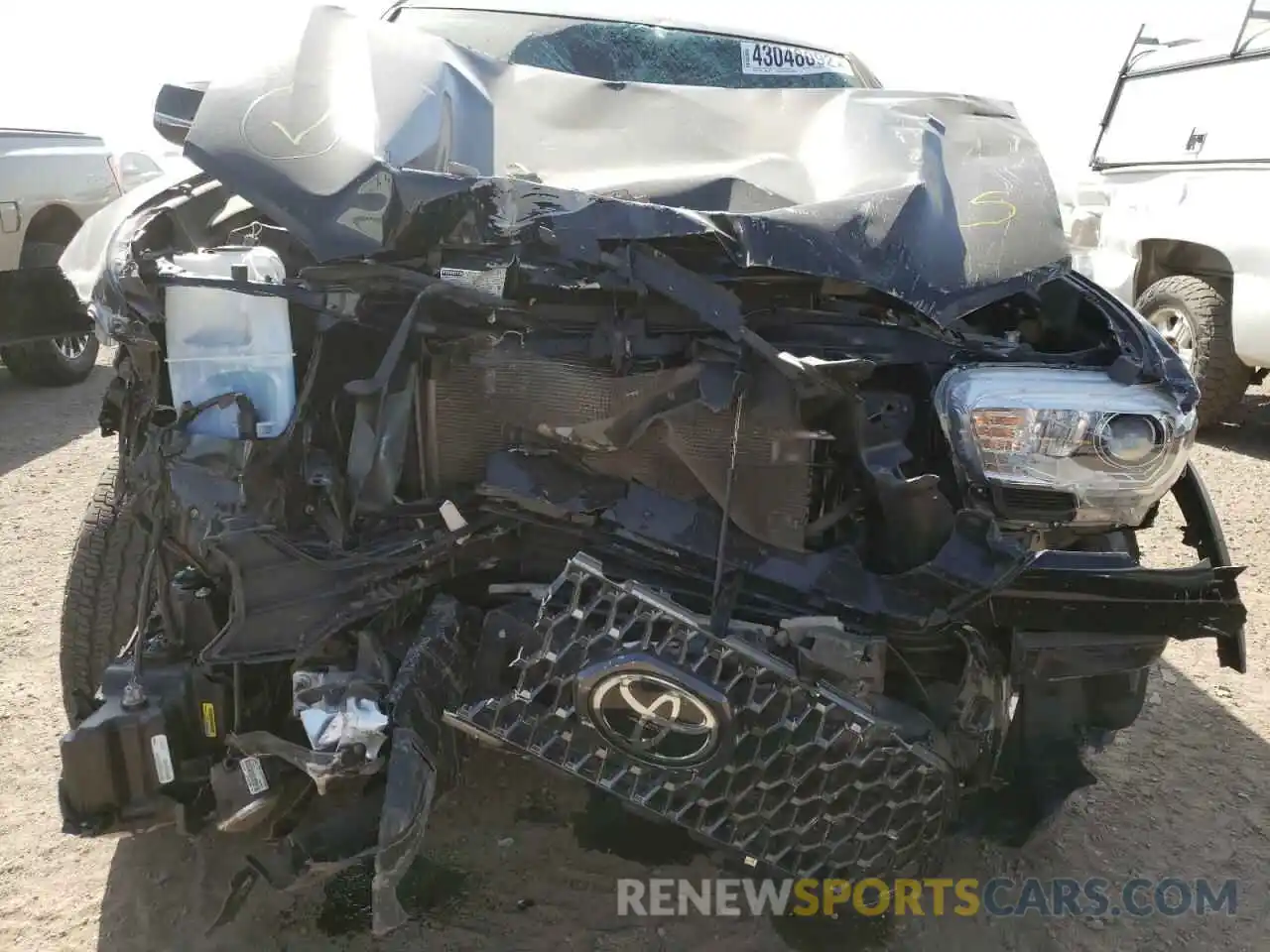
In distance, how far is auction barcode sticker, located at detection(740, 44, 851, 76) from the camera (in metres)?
3.14

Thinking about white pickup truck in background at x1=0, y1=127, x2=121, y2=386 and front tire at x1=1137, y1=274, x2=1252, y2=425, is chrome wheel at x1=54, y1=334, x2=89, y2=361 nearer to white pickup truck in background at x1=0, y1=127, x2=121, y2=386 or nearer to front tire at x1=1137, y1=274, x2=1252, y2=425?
white pickup truck in background at x1=0, y1=127, x2=121, y2=386

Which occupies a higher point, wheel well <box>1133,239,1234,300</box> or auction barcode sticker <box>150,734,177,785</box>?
wheel well <box>1133,239,1234,300</box>

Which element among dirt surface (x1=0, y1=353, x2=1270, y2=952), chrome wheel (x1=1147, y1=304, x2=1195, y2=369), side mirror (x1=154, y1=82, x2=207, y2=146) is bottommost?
dirt surface (x1=0, y1=353, x2=1270, y2=952)

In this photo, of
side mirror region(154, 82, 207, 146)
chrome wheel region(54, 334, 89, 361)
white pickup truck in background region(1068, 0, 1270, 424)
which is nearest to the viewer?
side mirror region(154, 82, 207, 146)

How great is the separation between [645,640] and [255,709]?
0.91 m

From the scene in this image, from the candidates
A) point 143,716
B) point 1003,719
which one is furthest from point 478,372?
point 1003,719

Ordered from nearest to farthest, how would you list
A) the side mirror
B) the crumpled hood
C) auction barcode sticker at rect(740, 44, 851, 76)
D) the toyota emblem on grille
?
the toyota emblem on grille → the crumpled hood → the side mirror → auction barcode sticker at rect(740, 44, 851, 76)

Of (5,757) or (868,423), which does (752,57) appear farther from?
(5,757)

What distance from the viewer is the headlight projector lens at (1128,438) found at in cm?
191

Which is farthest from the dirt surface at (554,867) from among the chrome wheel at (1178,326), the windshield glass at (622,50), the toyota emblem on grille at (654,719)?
the chrome wheel at (1178,326)

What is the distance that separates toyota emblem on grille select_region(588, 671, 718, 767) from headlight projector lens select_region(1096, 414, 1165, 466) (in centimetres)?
98

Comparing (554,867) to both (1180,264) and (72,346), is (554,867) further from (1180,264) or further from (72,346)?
(72,346)

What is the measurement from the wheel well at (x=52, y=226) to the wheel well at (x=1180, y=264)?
6.92 m

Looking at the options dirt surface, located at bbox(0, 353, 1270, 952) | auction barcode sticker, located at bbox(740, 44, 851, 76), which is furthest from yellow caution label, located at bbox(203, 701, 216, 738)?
auction barcode sticker, located at bbox(740, 44, 851, 76)
